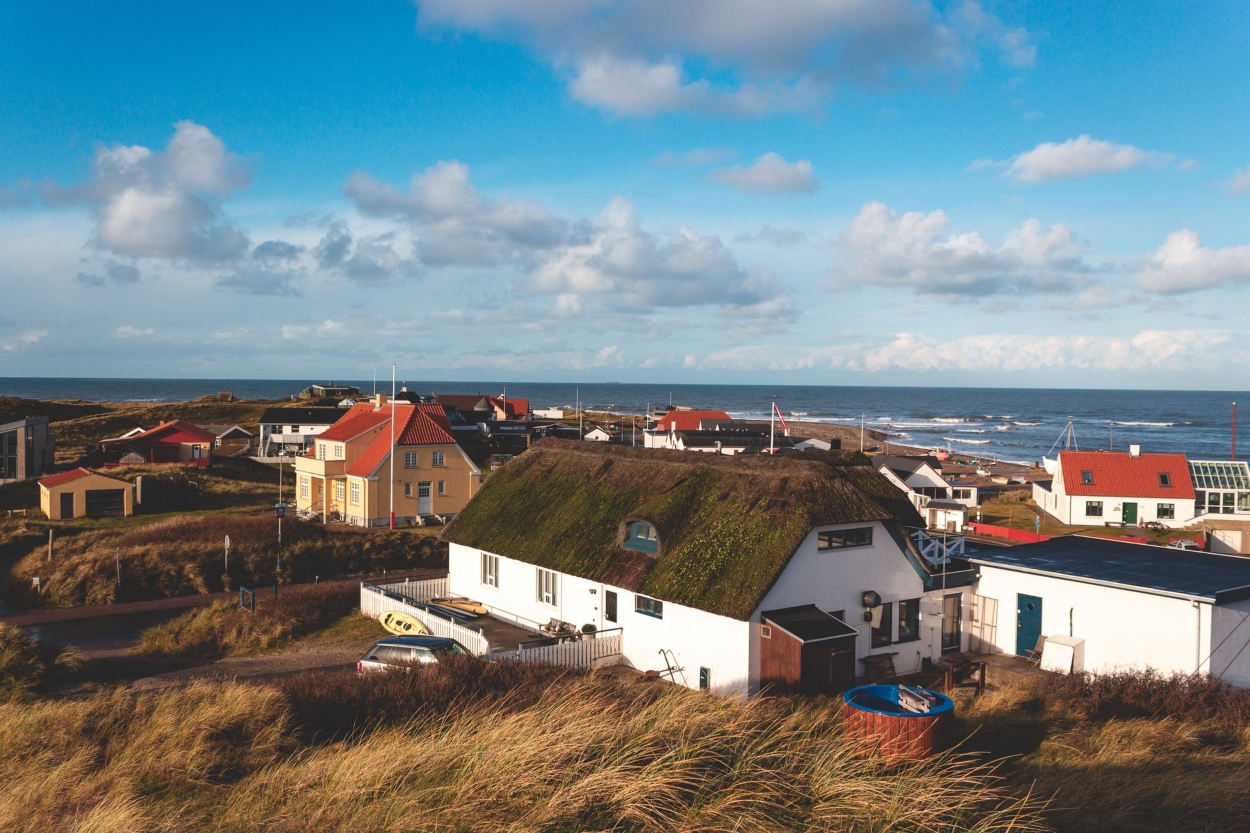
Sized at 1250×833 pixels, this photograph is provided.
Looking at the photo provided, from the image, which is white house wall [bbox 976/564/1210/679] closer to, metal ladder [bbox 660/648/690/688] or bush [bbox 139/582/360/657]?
metal ladder [bbox 660/648/690/688]

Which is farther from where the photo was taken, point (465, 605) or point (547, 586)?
point (465, 605)

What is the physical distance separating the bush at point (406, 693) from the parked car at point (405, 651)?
12.0 ft

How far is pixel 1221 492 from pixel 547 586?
154ft

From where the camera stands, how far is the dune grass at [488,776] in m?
6.89

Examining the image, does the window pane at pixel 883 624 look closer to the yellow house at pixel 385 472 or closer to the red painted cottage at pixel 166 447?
the yellow house at pixel 385 472

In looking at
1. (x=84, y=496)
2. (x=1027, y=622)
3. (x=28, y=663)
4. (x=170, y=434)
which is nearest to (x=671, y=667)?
(x=1027, y=622)

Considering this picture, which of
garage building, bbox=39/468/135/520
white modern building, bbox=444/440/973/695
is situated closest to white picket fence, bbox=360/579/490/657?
white modern building, bbox=444/440/973/695

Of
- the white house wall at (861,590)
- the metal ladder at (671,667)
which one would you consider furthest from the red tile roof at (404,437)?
the white house wall at (861,590)

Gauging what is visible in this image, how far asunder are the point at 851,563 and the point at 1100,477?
133 ft

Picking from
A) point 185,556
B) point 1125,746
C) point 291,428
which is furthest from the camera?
point 291,428

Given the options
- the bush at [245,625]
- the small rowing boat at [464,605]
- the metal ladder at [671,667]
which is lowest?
the bush at [245,625]

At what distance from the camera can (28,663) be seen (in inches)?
739

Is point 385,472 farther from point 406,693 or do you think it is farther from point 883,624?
point 406,693

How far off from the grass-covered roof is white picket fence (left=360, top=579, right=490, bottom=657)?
91.7 inches
